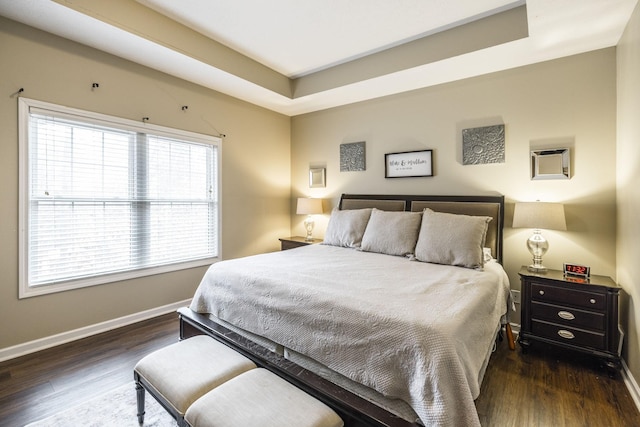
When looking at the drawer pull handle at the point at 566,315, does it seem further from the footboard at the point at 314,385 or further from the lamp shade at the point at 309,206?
the lamp shade at the point at 309,206

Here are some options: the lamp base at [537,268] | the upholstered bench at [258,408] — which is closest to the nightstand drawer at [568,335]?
the lamp base at [537,268]

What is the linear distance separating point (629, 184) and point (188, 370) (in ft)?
10.4

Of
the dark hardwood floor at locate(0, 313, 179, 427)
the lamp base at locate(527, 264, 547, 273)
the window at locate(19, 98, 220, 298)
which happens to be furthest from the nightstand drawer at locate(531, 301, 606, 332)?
the window at locate(19, 98, 220, 298)

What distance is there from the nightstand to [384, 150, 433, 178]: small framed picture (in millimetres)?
1519

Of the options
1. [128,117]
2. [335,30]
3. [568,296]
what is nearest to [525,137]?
[568,296]

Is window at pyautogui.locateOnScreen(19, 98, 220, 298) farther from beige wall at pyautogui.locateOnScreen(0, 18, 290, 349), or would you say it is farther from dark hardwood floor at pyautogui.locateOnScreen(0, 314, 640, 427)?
dark hardwood floor at pyautogui.locateOnScreen(0, 314, 640, 427)

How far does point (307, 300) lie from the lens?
177cm

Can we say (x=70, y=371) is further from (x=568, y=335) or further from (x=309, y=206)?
(x=568, y=335)

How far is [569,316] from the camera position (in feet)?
7.78

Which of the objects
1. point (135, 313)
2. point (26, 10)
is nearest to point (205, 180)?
point (135, 313)

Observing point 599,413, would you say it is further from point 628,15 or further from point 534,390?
point 628,15

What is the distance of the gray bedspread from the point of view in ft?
4.18

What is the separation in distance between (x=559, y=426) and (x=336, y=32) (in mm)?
3416

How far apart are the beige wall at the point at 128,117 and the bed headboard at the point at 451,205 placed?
1.39 meters
